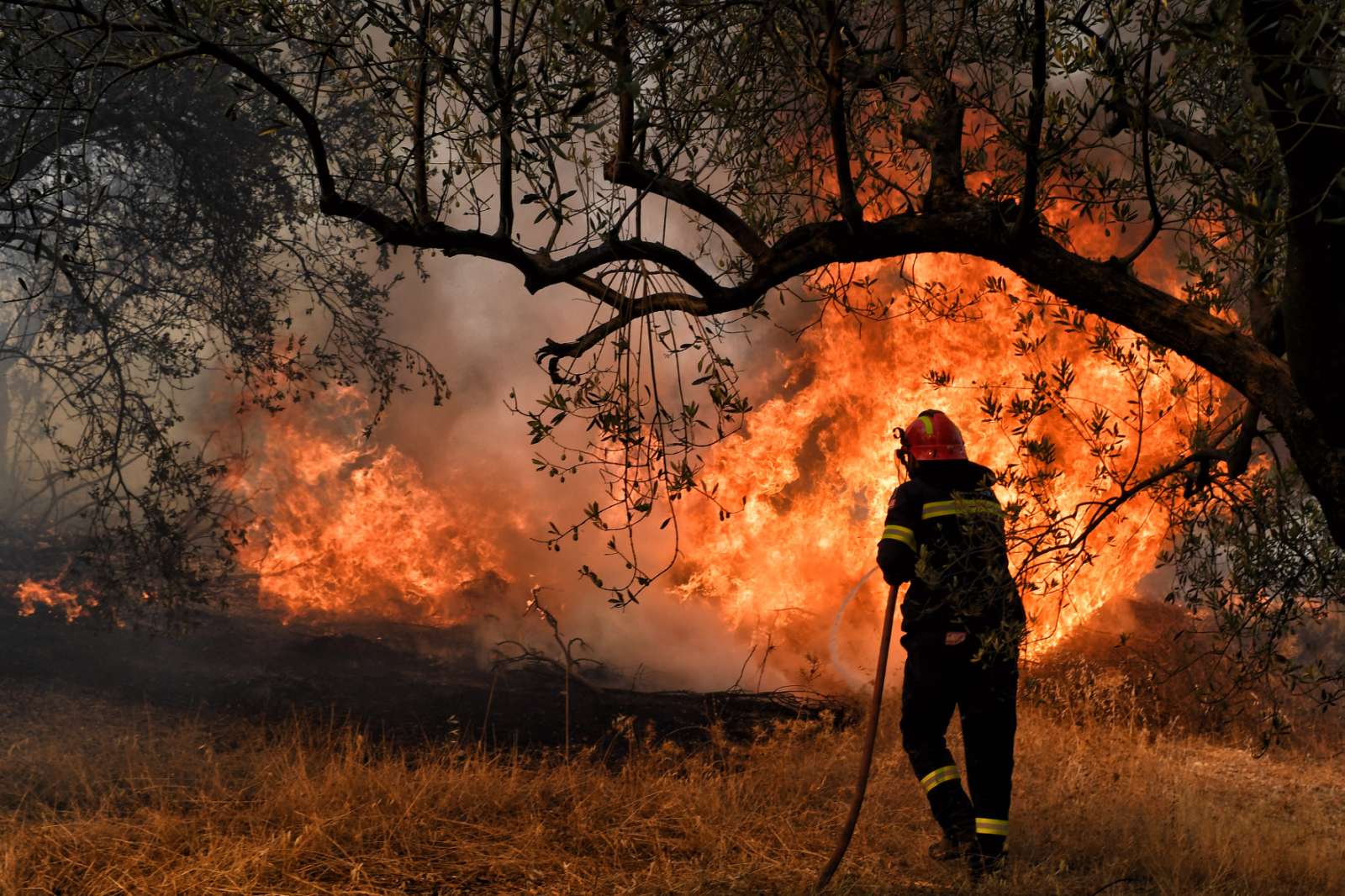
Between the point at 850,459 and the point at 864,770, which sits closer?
the point at 864,770

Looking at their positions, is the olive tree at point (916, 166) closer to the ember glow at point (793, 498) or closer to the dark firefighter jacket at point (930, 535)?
the dark firefighter jacket at point (930, 535)

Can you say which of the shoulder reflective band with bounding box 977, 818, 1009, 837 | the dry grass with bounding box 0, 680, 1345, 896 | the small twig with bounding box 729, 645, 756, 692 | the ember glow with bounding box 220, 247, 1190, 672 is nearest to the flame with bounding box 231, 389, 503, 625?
the ember glow with bounding box 220, 247, 1190, 672

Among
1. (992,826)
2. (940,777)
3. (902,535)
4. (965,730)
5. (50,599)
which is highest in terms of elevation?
(902,535)

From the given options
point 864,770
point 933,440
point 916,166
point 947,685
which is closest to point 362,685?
point 864,770

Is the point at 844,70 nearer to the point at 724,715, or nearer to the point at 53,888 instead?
the point at 53,888

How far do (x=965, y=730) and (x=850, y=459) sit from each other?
670 cm

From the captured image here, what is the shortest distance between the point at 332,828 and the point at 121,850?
109cm

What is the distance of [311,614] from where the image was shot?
46.6 ft

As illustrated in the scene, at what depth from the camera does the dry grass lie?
556cm

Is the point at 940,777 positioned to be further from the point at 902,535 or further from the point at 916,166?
the point at 916,166

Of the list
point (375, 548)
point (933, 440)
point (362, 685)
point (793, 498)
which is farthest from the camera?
point (375, 548)

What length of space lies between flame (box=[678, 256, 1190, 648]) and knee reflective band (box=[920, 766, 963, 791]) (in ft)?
19.5

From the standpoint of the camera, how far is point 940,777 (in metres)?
5.83

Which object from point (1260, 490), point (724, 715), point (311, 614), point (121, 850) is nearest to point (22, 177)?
point (311, 614)
